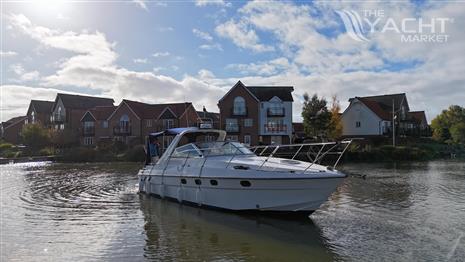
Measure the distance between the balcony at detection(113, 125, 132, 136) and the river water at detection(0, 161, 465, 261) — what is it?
46768 mm

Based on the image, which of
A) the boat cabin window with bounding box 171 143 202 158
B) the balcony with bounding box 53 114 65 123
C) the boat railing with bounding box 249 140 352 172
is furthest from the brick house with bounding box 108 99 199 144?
the boat cabin window with bounding box 171 143 202 158

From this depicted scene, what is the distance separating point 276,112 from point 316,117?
5.48 metres

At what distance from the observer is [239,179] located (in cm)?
1216

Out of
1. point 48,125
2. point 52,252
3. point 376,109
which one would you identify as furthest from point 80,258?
point 48,125

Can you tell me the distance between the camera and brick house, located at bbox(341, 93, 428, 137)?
63.3 meters

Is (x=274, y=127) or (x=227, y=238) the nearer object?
(x=227, y=238)

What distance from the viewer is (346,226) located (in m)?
11.3

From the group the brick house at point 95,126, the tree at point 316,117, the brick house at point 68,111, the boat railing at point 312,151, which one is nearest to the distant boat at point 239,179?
the boat railing at point 312,151

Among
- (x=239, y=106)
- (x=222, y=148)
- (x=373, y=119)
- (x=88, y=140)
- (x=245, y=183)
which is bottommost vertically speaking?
(x=245, y=183)

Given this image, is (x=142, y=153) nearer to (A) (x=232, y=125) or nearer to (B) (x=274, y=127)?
(A) (x=232, y=125)

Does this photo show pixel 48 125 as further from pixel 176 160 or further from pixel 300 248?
pixel 300 248

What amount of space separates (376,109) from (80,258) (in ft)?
201

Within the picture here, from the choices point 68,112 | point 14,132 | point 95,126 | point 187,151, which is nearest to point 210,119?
point 187,151

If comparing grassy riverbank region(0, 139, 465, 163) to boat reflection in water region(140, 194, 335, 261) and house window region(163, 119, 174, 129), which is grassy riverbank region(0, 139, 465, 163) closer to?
house window region(163, 119, 174, 129)
